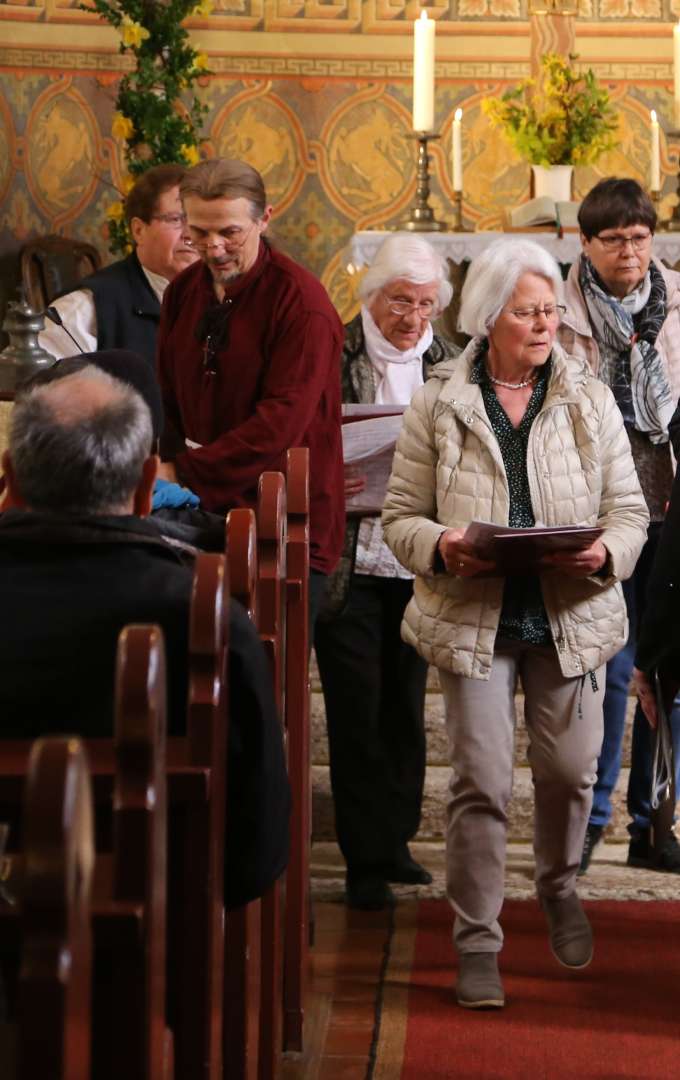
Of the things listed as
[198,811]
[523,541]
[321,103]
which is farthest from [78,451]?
[321,103]

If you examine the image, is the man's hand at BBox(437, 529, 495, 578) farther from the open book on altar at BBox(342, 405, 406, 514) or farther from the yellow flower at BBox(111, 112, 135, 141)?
the yellow flower at BBox(111, 112, 135, 141)

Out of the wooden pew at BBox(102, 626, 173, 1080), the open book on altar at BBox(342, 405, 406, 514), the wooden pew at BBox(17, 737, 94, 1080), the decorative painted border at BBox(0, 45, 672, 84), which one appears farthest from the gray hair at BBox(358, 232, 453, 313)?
the decorative painted border at BBox(0, 45, 672, 84)

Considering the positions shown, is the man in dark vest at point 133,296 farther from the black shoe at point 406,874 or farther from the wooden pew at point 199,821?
the wooden pew at point 199,821

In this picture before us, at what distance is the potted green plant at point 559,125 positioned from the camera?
258 inches

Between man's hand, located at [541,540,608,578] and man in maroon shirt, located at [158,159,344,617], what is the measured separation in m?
0.60

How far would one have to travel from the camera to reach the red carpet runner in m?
3.24

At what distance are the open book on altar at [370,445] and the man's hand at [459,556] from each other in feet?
2.42

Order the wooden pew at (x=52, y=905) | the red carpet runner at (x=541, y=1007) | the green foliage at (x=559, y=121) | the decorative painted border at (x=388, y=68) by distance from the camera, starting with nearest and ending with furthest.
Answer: the wooden pew at (x=52, y=905) < the red carpet runner at (x=541, y=1007) < the green foliage at (x=559, y=121) < the decorative painted border at (x=388, y=68)

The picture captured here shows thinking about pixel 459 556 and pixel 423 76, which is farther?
pixel 423 76

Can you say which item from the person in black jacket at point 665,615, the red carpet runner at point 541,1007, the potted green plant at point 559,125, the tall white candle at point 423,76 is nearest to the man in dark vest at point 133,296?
the red carpet runner at point 541,1007

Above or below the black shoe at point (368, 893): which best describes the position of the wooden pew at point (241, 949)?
above

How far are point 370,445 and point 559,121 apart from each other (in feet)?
9.49

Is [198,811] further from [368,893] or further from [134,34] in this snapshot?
[134,34]

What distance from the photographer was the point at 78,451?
6.60ft
